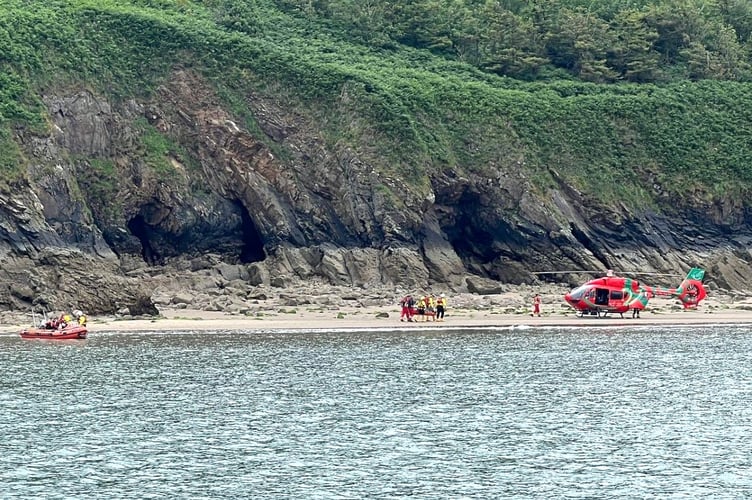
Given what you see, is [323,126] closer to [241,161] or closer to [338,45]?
[241,161]

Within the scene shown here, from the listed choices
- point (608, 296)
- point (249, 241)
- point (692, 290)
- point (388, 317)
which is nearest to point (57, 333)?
point (388, 317)

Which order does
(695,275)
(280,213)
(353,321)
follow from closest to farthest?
(353,321)
(695,275)
(280,213)

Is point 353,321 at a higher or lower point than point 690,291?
lower

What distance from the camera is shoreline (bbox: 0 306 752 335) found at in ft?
229

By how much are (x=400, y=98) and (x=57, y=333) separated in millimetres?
35691

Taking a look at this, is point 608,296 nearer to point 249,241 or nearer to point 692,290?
point 692,290

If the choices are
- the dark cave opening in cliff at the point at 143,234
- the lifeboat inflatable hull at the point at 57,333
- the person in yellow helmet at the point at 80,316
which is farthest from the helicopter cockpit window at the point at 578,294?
the lifeboat inflatable hull at the point at 57,333

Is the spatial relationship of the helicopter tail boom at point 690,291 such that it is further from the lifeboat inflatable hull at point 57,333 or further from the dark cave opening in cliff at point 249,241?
the lifeboat inflatable hull at point 57,333

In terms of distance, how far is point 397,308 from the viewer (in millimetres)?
78625

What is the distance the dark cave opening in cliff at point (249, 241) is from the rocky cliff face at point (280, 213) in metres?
0.09

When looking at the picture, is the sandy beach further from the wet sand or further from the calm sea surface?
the calm sea surface

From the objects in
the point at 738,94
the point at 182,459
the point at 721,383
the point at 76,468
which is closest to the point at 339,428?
the point at 182,459

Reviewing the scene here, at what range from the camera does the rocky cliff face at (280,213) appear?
82.2m

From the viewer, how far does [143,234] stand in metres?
85.4
